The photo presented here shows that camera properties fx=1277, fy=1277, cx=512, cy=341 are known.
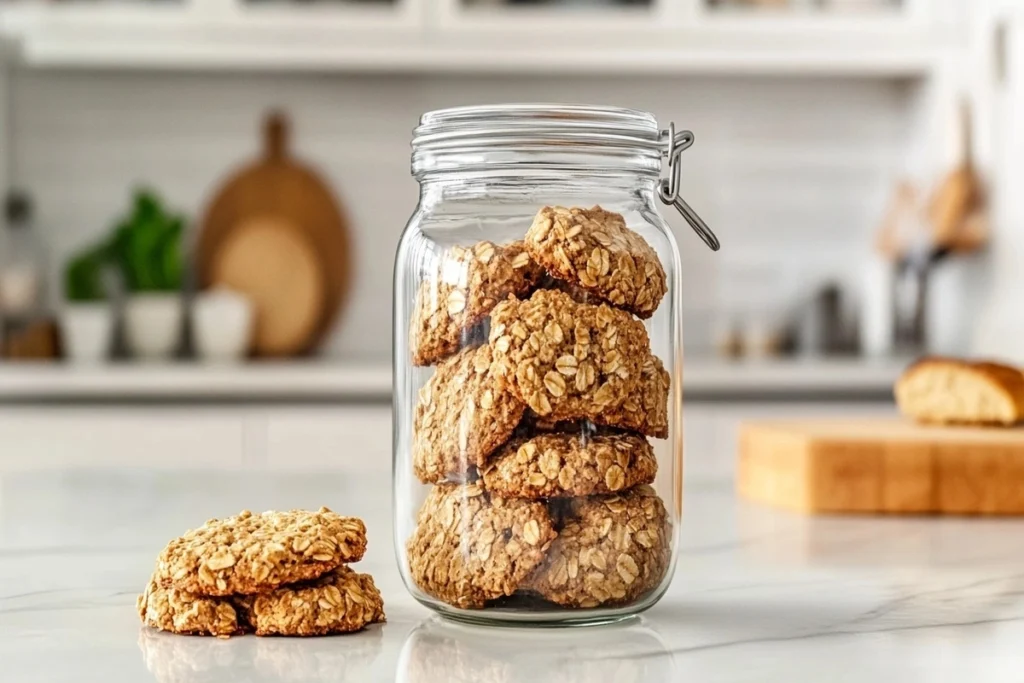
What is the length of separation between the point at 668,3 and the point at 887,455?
184cm

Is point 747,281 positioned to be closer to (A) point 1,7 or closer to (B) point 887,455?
(A) point 1,7

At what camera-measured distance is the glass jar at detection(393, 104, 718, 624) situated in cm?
61

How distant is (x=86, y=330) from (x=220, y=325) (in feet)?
0.93

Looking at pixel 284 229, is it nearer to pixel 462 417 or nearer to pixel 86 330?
pixel 86 330

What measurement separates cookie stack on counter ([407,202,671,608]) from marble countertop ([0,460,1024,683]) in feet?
0.11

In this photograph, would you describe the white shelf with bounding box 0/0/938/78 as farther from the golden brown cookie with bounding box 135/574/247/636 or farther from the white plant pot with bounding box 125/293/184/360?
the golden brown cookie with bounding box 135/574/247/636

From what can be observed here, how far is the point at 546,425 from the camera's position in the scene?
2.04 feet

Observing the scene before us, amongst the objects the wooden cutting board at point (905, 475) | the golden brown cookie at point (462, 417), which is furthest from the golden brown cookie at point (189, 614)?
the wooden cutting board at point (905, 475)

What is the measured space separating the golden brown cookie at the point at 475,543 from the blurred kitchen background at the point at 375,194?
1.78 m

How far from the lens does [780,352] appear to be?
9.95 ft

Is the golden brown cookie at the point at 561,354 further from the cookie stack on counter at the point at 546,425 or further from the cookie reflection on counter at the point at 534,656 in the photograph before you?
the cookie reflection on counter at the point at 534,656

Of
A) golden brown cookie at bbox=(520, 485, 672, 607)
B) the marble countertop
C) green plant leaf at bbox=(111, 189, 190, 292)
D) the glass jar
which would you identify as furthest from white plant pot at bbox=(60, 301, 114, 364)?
golden brown cookie at bbox=(520, 485, 672, 607)

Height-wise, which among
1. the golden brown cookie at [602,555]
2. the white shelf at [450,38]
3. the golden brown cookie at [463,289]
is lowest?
the golden brown cookie at [602,555]

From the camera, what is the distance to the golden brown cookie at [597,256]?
2.05 ft
